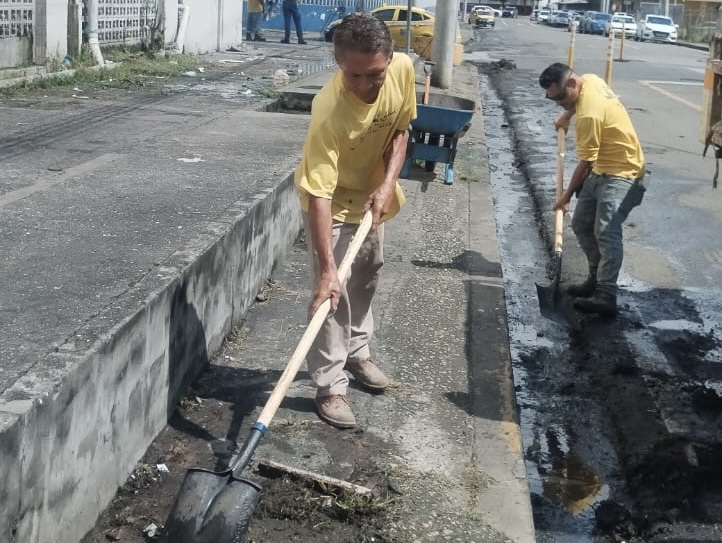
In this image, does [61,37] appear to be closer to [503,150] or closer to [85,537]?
[503,150]

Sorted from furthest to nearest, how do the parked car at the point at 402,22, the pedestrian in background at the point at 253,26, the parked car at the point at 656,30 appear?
the parked car at the point at 656,30, the parked car at the point at 402,22, the pedestrian in background at the point at 253,26

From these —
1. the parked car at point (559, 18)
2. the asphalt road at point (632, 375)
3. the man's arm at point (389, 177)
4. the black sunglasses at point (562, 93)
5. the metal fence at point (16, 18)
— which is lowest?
the asphalt road at point (632, 375)

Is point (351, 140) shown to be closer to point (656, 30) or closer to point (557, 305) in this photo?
point (557, 305)

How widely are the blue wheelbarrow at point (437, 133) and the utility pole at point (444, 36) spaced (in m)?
7.49

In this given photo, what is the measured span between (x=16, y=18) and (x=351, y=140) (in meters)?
10.9

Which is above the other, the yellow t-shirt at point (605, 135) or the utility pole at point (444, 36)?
the utility pole at point (444, 36)

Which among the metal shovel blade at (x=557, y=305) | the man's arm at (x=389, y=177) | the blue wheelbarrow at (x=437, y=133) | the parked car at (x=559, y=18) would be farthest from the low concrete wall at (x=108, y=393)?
the parked car at (x=559, y=18)

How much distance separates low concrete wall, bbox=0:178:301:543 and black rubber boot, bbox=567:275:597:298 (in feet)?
8.64

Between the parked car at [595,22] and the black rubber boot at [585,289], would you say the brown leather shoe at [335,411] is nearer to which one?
the black rubber boot at [585,289]

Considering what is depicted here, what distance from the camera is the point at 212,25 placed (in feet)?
73.6

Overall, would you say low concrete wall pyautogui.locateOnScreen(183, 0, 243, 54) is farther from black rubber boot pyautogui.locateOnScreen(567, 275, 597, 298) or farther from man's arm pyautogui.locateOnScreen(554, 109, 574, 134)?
black rubber boot pyautogui.locateOnScreen(567, 275, 597, 298)

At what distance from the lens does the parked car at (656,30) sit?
52.8 metres

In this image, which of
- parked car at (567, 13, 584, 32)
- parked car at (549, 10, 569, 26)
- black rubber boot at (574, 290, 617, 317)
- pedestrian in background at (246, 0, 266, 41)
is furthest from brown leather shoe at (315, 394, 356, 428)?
parked car at (549, 10, 569, 26)

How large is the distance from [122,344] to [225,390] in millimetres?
1245
